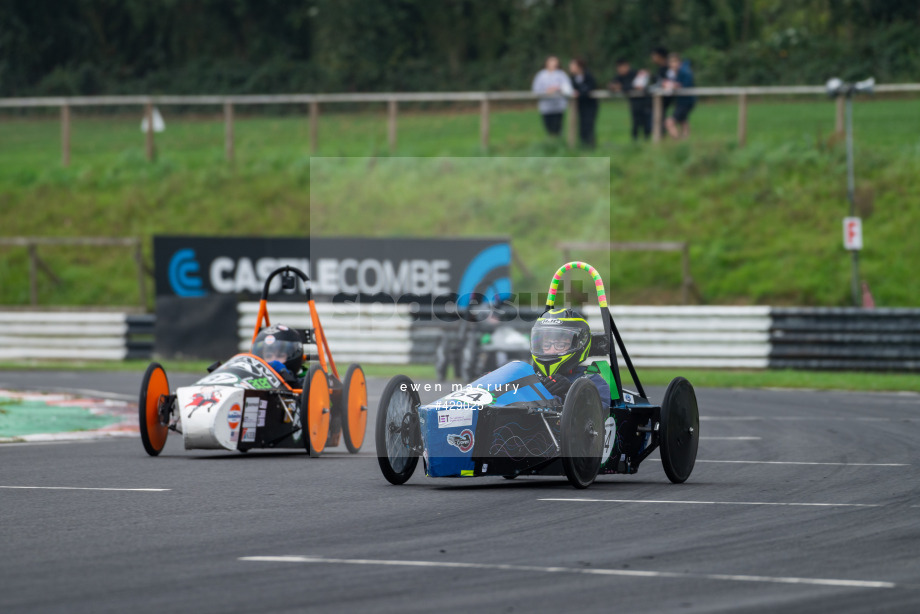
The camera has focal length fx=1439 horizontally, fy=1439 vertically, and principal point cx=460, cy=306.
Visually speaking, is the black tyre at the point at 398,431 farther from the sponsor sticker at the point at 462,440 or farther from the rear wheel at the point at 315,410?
the rear wheel at the point at 315,410

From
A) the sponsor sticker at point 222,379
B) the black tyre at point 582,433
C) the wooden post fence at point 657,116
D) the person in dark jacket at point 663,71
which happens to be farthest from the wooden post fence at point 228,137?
the black tyre at point 582,433

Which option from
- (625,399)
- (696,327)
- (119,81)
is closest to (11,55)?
(119,81)

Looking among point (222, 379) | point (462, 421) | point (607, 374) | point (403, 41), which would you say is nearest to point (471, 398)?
point (462, 421)

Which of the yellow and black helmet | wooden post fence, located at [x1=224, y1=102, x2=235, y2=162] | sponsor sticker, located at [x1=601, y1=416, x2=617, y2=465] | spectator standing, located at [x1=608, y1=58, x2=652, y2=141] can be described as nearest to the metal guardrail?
wooden post fence, located at [x1=224, y1=102, x2=235, y2=162]

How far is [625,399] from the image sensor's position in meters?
11.3

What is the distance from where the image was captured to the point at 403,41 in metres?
52.1

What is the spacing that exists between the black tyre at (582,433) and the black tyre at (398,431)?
4.03ft

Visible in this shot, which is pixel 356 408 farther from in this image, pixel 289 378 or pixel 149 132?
pixel 149 132

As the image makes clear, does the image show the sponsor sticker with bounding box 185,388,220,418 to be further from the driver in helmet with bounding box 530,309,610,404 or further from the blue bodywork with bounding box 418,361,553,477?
the driver in helmet with bounding box 530,309,610,404

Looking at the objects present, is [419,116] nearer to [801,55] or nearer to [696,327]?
[696,327]

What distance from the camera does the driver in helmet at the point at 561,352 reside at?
1084 centimetres

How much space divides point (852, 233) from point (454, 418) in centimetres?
1739

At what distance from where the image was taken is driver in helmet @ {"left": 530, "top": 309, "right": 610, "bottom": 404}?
10.8 metres

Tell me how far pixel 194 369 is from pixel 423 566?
17.4 meters
